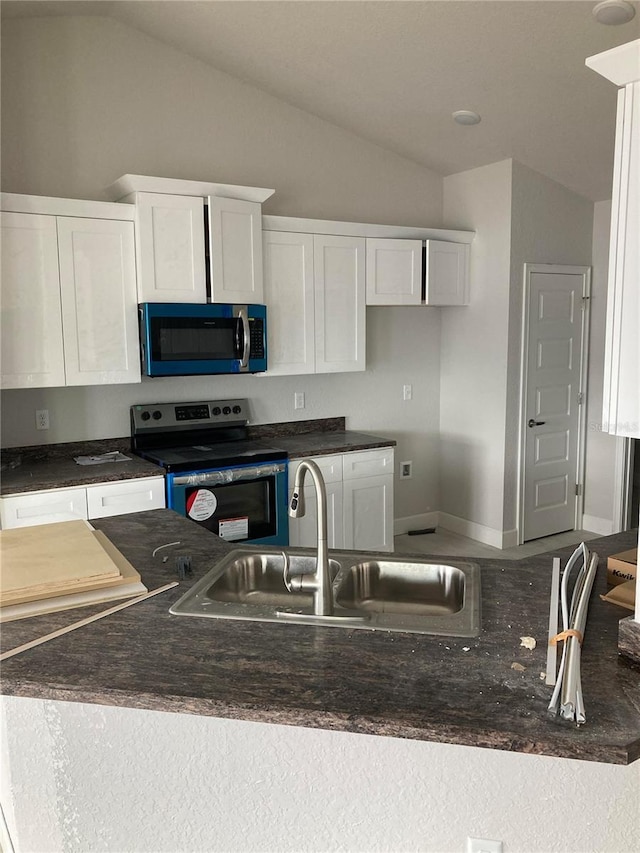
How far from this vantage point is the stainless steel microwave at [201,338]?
3.65 metres

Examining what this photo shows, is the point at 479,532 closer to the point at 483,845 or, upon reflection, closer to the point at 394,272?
the point at 394,272

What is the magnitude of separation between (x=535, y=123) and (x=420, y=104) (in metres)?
0.67

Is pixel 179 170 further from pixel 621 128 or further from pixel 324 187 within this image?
pixel 621 128

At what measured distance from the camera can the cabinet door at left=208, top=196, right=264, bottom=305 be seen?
3.77m

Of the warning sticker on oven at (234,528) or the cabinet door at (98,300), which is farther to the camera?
the warning sticker on oven at (234,528)

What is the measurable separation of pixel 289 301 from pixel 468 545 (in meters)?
2.17

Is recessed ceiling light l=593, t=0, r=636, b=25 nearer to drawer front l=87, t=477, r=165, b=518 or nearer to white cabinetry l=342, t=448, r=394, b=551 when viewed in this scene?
white cabinetry l=342, t=448, r=394, b=551

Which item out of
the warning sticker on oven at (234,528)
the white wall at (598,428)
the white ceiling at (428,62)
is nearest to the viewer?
the white ceiling at (428,62)

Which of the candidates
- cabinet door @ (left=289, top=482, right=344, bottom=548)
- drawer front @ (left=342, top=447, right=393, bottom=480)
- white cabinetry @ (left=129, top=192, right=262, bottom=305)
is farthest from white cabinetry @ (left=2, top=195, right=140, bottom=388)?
drawer front @ (left=342, top=447, right=393, bottom=480)

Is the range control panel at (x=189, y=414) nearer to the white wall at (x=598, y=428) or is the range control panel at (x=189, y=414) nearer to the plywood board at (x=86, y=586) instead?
the plywood board at (x=86, y=586)

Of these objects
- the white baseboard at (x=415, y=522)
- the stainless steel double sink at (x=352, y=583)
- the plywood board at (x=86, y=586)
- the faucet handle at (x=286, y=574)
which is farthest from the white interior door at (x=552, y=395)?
the plywood board at (x=86, y=586)

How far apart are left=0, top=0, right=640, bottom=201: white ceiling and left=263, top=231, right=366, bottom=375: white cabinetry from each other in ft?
2.81

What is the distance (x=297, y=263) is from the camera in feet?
13.8

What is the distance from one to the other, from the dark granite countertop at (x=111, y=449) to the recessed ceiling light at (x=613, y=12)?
245cm
